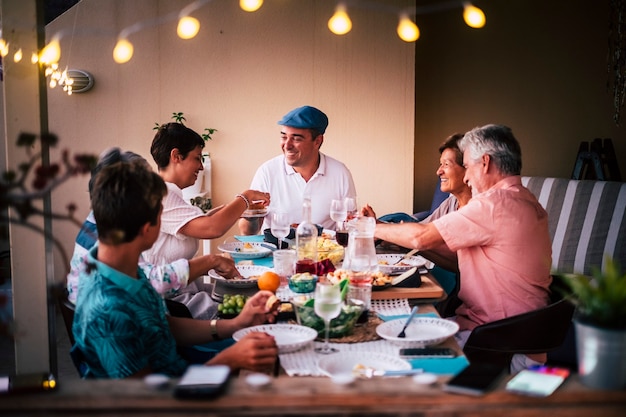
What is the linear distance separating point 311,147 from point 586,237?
2.00m

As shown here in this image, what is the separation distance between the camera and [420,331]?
2.19 metres

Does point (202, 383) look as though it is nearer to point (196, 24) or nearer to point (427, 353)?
point (427, 353)

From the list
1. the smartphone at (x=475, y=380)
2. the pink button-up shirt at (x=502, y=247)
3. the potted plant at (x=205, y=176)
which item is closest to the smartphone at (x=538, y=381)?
the smartphone at (x=475, y=380)

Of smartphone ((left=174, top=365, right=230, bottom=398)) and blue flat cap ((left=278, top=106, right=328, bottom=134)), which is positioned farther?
blue flat cap ((left=278, top=106, right=328, bottom=134))

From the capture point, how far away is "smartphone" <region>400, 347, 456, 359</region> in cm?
194

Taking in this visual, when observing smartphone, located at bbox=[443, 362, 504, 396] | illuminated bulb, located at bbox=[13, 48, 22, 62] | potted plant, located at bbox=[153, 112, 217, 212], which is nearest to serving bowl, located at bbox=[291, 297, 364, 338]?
smartphone, located at bbox=[443, 362, 504, 396]

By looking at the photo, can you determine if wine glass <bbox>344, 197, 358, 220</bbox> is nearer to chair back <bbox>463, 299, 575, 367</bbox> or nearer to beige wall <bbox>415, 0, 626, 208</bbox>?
chair back <bbox>463, 299, 575, 367</bbox>

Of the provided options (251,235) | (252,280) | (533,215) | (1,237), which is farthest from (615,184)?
(1,237)

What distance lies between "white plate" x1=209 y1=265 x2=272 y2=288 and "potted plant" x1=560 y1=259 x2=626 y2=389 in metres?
1.57

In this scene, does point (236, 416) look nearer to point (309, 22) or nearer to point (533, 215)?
point (533, 215)

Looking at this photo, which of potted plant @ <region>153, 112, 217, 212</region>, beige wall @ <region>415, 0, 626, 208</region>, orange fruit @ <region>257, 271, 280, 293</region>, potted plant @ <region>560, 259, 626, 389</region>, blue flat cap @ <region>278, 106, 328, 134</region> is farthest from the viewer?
beige wall @ <region>415, 0, 626, 208</region>

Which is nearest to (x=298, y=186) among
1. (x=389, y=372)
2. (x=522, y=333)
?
(x=522, y=333)

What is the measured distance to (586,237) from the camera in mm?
4652

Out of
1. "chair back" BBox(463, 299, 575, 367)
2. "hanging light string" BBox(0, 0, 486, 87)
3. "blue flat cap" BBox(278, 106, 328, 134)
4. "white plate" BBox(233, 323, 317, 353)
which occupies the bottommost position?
"chair back" BBox(463, 299, 575, 367)
